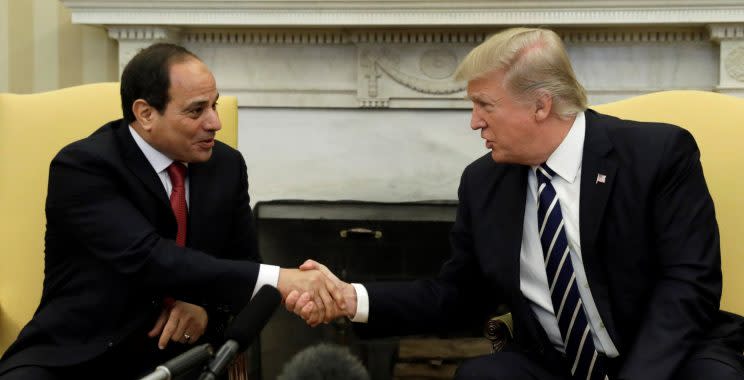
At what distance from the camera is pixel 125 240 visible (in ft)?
6.34

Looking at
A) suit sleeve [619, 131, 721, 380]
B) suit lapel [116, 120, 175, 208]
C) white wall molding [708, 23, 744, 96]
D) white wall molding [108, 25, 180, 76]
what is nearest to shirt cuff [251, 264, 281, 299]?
suit lapel [116, 120, 175, 208]

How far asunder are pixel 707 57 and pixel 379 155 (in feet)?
4.30

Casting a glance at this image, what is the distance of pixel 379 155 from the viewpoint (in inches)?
138

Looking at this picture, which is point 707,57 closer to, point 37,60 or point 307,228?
point 307,228

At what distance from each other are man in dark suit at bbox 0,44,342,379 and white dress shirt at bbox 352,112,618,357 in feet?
1.62

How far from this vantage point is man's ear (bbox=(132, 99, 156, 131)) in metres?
2.05

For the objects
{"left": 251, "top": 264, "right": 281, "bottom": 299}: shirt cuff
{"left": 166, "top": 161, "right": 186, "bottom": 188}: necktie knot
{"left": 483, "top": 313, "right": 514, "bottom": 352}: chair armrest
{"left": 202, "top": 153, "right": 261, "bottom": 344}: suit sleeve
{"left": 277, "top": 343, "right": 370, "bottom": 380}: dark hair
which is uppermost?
{"left": 166, "top": 161, "right": 186, "bottom": 188}: necktie knot

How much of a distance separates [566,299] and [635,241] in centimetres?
19

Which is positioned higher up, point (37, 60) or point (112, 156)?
point (37, 60)

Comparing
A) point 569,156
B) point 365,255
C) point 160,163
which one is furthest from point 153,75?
point 365,255

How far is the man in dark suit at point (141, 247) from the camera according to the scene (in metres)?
1.95

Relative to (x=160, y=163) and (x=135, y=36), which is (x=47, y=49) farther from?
(x=160, y=163)

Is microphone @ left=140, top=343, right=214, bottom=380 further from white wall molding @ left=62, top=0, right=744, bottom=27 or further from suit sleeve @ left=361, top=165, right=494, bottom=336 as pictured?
white wall molding @ left=62, top=0, right=744, bottom=27

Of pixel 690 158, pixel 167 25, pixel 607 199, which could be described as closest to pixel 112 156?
pixel 607 199
